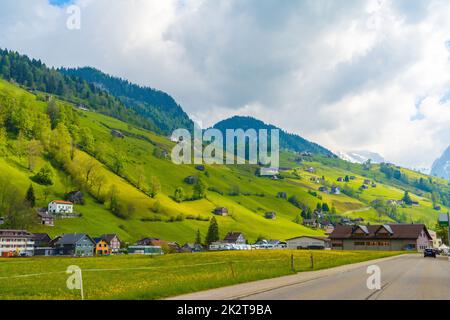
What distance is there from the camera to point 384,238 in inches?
6107

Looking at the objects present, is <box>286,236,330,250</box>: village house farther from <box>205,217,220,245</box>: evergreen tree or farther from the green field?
the green field

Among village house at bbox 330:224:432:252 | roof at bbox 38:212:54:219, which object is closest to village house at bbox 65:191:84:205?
roof at bbox 38:212:54:219

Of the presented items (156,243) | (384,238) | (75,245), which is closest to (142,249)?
(156,243)

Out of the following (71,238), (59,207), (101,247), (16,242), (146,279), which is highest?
(59,207)

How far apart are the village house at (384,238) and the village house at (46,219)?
333 ft

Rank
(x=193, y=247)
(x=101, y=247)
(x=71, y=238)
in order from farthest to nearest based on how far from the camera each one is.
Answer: (x=193, y=247) → (x=101, y=247) → (x=71, y=238)

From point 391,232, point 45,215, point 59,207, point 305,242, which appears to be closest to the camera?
point 391,232

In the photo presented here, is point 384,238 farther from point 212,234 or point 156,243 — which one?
point 156,243

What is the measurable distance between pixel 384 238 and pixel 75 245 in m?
103

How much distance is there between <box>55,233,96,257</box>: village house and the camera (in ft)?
450

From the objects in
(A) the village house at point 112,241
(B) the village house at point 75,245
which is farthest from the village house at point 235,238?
(B) the village house at point 75,245
